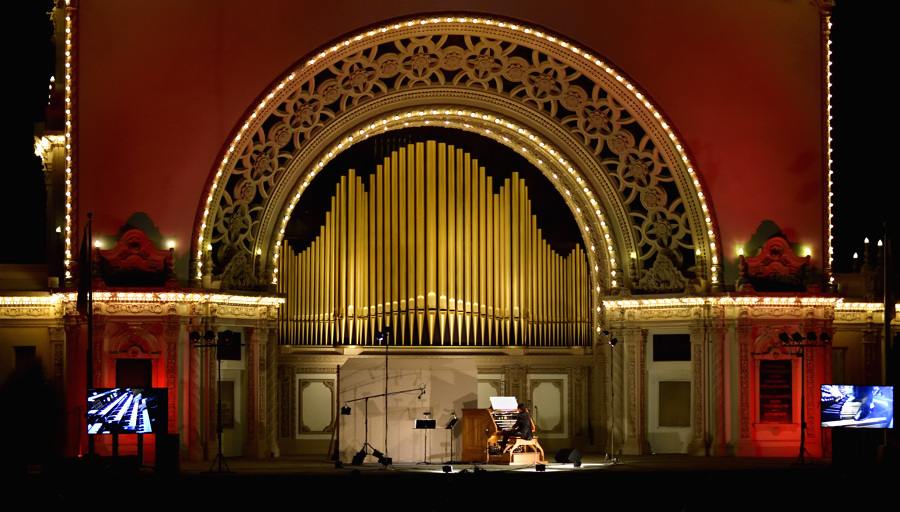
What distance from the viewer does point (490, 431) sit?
2688 cm

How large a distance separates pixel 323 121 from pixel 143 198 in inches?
165

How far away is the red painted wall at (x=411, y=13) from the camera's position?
1057 inches

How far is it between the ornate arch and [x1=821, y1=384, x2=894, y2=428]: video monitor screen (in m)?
3.87

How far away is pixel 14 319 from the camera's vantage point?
26859 mm

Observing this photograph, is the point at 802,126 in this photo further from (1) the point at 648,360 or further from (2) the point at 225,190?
(2) the point at 225,190

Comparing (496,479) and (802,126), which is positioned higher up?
(802,126)

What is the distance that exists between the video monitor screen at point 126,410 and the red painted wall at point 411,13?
160 inches

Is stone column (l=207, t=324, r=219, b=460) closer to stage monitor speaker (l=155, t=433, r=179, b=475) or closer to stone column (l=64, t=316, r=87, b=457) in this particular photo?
stone column (l=64, t=316, r=87, b=457)

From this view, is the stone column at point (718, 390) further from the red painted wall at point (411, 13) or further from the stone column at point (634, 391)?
the red painted wall at point (411, 13)

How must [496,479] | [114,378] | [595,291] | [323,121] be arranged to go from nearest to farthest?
[496,479], [114,378], [323,121], [595,291]

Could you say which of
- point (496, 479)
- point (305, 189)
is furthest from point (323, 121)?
point (496, 479)

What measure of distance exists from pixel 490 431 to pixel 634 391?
13.0 feet

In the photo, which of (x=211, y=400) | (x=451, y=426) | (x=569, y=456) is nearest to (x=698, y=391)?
(x=569, y=456)

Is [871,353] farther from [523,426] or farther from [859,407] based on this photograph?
[523,426]
